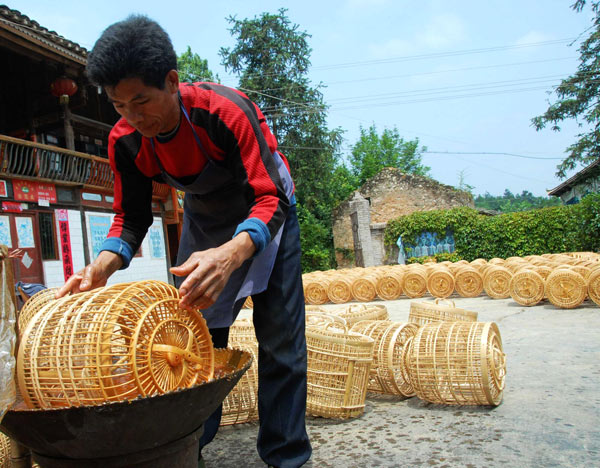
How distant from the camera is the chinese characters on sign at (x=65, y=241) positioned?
37.6ft

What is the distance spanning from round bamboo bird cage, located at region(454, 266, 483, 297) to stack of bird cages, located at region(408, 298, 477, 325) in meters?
6.06

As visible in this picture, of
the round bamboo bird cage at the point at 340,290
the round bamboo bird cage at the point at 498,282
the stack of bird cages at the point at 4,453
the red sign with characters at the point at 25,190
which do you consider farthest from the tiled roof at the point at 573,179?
the stack of bird cages at the point at 4,453

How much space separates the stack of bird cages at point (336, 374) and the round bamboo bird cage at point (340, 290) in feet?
27.6

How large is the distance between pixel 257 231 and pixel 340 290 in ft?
33.2

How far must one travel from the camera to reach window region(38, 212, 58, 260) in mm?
10992

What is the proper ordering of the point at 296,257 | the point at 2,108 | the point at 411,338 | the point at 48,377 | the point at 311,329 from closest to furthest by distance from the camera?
the point at 48,377 < the point at 296,257 < the point at 311,329 < the point at 411,338 < the point at 2,108

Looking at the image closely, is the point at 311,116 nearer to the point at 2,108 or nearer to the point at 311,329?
the point at 2,108

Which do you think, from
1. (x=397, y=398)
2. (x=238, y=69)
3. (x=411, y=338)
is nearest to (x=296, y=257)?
(x=411, y=338)

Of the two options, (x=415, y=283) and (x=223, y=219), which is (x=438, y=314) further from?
(x=415, y=283)

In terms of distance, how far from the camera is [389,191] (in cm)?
2623

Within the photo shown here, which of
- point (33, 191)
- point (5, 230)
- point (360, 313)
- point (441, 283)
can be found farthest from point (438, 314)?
point (33, 191)

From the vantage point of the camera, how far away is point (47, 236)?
11.1m

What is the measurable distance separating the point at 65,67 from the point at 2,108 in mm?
3161

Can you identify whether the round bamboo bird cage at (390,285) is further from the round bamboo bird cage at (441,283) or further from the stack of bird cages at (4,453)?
the stack of bird cages at (4,453)
